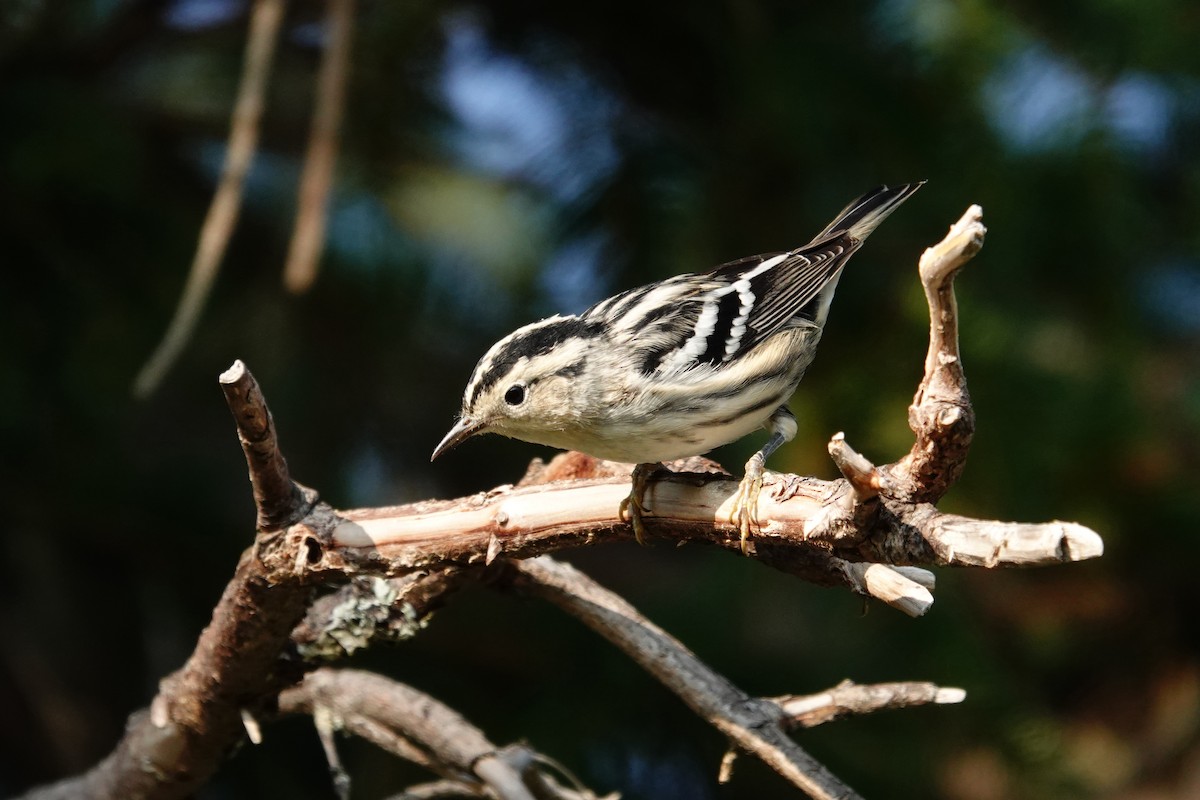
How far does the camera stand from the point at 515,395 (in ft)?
7.10

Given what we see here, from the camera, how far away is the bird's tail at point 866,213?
238cm

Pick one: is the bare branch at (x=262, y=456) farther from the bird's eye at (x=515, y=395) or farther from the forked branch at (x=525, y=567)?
the bird's eye at (x=515, y=395)

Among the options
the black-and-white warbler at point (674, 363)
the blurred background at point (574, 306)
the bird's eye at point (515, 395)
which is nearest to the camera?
the black-and-white warbler at point (674, 363)

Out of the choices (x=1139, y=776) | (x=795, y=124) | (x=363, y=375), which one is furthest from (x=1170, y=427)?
(x=363, y=375)

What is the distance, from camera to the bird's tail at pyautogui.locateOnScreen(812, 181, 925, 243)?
2377 mm

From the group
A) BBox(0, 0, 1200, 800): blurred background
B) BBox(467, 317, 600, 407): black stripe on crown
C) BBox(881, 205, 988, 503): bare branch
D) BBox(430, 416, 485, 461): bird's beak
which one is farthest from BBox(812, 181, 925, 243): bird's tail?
BBox(881, 205, 988, 503): bare branch

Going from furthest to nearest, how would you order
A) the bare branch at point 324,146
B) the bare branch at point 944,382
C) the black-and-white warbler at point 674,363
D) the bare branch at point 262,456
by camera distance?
the bare branch at point 324,146 < the black-and-white warbler at point 674,363 < the bare branch at point 262,456 < the bare branch at point 944,382

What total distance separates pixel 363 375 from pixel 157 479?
54cm

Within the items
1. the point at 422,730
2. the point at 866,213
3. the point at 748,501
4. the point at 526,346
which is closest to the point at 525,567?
the point at 422,730

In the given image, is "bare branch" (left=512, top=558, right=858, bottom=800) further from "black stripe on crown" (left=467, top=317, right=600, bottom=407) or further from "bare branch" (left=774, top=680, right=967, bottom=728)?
"black stripe on crown" (left=467, top=317, right=600, bottom=407)

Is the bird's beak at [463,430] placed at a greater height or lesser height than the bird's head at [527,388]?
lesser

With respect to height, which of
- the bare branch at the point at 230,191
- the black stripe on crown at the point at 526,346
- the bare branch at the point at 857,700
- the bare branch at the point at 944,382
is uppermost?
the bare branch at the point at 230,191

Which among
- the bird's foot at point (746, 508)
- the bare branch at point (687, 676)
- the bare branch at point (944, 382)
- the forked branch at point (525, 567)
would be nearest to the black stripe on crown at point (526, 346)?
the forked branch at point (525, 567)

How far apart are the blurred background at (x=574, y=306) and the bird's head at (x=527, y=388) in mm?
522
